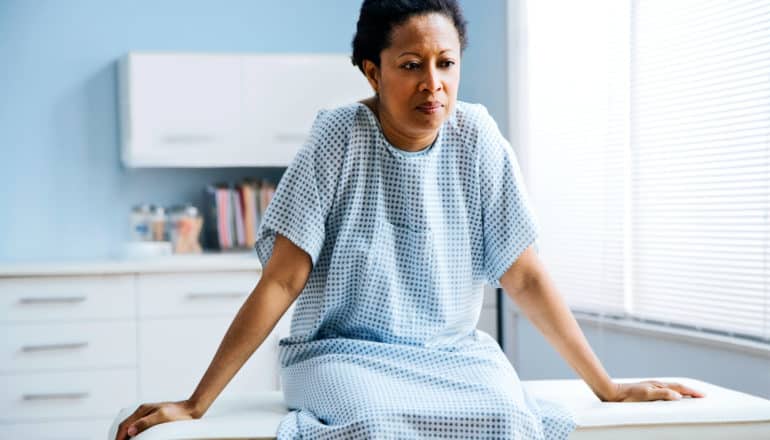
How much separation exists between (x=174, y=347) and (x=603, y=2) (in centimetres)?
196

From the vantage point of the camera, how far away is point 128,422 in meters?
1.62

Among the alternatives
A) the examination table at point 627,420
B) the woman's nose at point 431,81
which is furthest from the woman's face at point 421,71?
the examination table at point 627,420

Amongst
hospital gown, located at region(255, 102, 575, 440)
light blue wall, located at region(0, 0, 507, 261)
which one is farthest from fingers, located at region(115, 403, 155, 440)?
light blue wall, located at region(0, 0, 507, 261)

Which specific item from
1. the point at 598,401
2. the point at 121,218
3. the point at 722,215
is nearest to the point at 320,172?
the point at 598,401

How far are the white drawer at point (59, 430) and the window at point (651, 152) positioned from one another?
5.82ft

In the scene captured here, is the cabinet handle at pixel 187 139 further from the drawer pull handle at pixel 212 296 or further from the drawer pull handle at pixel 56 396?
the drawer pull handle at pixel 56 396

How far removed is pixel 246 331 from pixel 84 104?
259 cm

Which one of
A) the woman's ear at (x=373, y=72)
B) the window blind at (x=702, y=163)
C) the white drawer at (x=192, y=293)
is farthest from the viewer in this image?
the white drawer at (x=192, y=293)

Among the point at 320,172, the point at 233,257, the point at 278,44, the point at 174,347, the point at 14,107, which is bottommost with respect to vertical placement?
the point at 174,347

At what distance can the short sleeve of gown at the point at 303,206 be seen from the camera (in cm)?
162

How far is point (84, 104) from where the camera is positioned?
3895 mm

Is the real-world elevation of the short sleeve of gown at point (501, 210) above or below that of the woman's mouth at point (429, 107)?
below

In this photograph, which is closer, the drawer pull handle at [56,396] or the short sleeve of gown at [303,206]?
the short sleeve of gown at [303,206]

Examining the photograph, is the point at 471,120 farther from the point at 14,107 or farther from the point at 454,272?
the point at 14,107
